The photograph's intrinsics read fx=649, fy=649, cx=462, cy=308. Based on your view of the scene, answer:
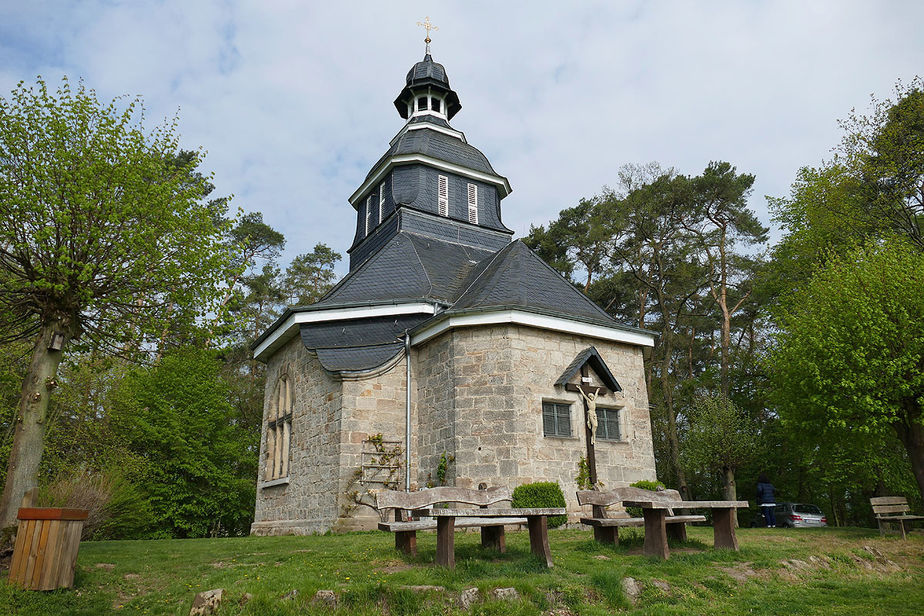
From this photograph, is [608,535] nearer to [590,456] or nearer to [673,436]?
[590,456]

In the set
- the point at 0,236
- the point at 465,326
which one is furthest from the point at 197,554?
the point at 465,326

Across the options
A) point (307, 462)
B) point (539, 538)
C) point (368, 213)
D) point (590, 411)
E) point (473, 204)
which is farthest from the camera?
point (368, 213)

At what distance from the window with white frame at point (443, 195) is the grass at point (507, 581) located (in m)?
13.1

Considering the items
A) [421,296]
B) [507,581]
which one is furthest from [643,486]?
[507,581]

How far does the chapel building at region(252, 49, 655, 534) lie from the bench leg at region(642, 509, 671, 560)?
4.27m

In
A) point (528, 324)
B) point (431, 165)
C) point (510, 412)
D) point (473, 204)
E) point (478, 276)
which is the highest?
point (431, 165)

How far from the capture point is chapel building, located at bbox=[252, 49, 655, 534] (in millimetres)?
12508

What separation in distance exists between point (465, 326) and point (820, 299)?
9.34 m

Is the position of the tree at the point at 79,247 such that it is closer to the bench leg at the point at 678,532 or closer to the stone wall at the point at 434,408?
the stone wall at the point at 434,408

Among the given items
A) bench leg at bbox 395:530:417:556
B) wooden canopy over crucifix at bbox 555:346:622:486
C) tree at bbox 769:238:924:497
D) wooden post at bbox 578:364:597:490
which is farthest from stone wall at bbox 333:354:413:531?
tree at bbox 769:238:924:497

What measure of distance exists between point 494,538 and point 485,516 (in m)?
1.44

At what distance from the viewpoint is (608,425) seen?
44.9 feet

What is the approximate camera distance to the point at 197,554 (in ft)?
31.1

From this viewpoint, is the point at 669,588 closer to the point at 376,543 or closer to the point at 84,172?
the point at 376,543
